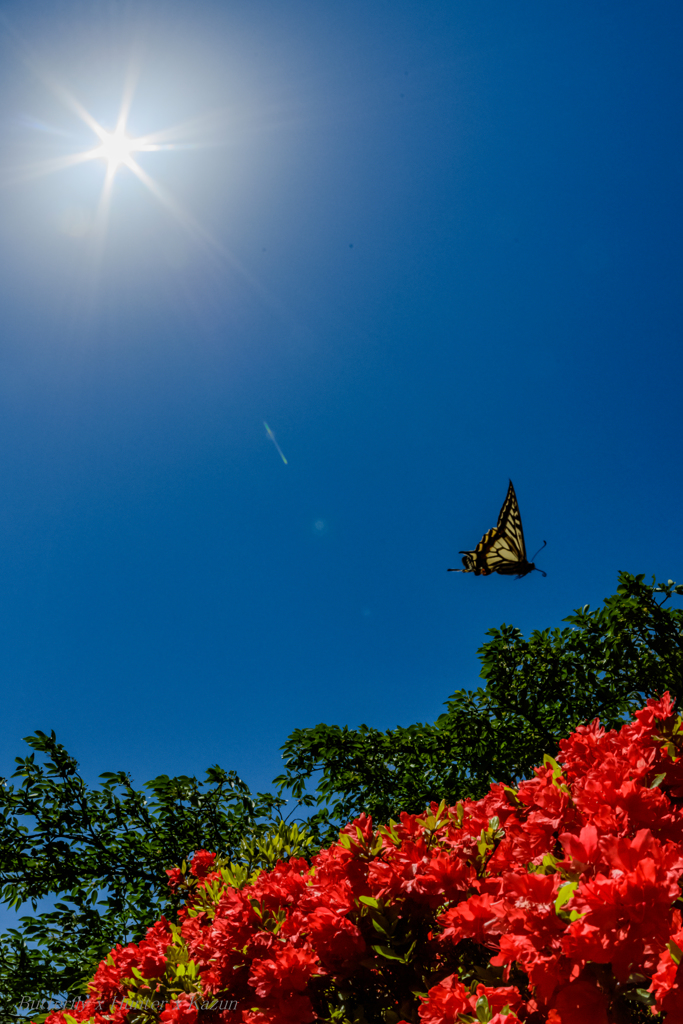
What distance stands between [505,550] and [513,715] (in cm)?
204

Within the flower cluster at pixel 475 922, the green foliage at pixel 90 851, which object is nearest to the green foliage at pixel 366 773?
the green foliage at pixel 90 851

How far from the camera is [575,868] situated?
1.62 m

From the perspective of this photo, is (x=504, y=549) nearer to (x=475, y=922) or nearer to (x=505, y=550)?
(x=505, y=550)

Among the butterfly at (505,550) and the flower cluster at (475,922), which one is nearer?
the flower cluster at (475,922)

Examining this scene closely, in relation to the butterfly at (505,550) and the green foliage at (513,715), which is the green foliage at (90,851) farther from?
the butterfly at (505,550)

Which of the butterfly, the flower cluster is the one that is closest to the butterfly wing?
the butterfly

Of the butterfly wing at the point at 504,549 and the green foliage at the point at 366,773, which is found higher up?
the butterfly wing at the point at 504,549

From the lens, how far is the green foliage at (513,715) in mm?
6129

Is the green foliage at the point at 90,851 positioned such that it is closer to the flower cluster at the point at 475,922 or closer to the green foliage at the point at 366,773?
the green foliage at the point at 366,773

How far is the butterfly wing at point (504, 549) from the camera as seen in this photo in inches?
253

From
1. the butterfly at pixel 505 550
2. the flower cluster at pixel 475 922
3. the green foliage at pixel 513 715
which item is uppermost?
the butterfly at pixel 505 550

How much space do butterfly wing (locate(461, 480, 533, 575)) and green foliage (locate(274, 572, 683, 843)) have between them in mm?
988

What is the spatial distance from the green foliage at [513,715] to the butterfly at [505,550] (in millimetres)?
975

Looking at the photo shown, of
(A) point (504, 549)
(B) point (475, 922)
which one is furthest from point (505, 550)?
(B) point (475, 922)
